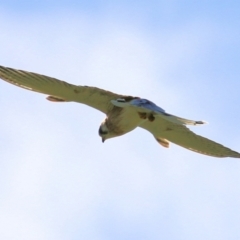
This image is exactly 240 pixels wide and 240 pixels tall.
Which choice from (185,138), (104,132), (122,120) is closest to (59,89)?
(122,120)

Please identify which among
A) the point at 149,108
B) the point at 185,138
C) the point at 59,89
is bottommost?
→ the point at 149,108

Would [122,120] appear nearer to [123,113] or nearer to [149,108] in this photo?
[123,113]

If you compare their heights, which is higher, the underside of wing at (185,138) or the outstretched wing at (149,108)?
the underside of wing at (185,138)

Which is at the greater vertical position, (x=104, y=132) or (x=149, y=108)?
(x=104, y=132)

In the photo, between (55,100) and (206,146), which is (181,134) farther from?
(55,100)

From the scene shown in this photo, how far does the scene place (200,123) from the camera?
14562 millimetres

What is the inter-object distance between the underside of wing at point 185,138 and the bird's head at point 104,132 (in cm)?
50

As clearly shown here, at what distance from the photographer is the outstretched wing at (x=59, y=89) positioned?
14.7 metres

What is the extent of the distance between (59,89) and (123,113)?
1108 mm

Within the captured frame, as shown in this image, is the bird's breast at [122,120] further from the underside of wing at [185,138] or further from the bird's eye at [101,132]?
the underside of wing at [185,138]

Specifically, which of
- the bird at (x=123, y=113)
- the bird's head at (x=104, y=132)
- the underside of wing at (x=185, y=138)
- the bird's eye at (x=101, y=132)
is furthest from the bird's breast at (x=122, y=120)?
the underside of wing at (x=185, y=138)

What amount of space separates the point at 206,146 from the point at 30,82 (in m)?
3.06

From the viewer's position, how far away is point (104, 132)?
1630 cm

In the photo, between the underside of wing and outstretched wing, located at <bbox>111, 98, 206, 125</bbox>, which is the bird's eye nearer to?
the underside of wing
